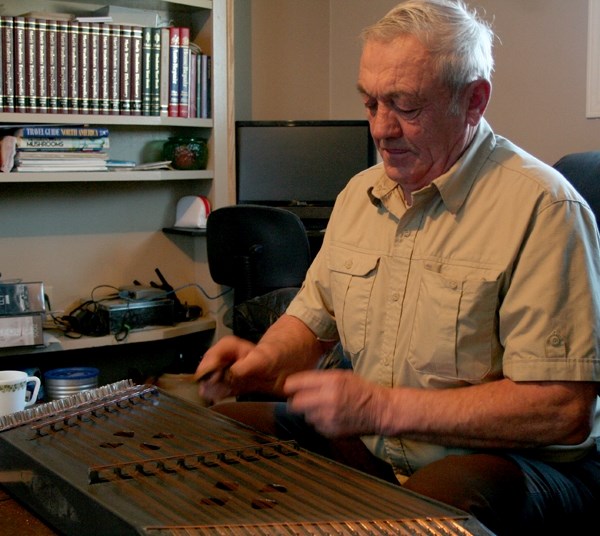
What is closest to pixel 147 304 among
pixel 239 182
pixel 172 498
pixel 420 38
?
pixel 239 182

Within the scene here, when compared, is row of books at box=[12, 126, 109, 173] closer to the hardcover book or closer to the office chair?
the hardcover book

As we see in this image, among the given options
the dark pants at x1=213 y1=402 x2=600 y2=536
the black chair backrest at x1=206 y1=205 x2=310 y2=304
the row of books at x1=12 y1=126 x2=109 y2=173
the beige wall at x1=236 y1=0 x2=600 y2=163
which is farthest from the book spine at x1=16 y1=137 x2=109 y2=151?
the dark pants at x1=213 y1=402 x2=600 y2=536

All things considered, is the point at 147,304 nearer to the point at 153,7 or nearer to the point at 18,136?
the point at 18,136

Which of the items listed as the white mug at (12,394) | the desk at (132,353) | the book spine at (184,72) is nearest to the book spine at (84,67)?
the book spine at (184,72)

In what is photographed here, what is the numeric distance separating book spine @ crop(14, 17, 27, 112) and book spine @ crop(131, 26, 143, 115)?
1.24 ft

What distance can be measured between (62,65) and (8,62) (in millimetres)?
180

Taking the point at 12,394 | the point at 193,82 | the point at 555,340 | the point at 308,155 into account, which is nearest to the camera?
the point at 555,340

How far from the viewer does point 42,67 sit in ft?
9.95

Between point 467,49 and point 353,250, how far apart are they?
0.40 meters

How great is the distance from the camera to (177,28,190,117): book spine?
3.28m

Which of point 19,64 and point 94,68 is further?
point 94,68

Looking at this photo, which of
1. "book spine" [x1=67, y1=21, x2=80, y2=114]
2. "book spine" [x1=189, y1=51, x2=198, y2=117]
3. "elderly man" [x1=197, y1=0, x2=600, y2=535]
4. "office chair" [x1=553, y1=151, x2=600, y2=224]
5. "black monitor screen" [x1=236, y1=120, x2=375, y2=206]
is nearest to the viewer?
"elderly man" [x1=197, y1=0, x2=600, y2=535]

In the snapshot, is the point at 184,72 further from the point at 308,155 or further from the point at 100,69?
the point at 308,155

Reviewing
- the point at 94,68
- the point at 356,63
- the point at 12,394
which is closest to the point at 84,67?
the point at 94,68
